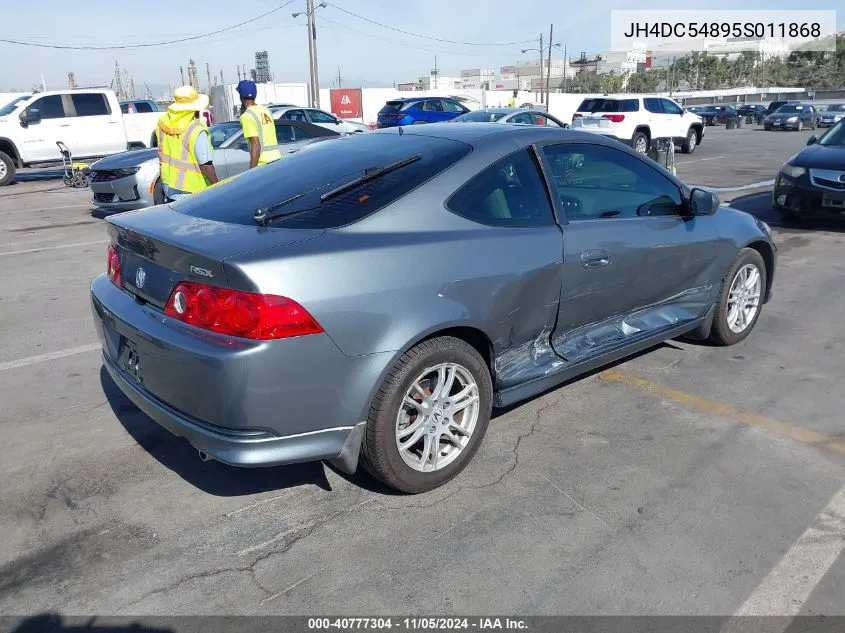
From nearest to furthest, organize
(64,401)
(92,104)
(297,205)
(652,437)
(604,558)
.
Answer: (604,558), (297,205), (652,437), (64,401), (92,104)

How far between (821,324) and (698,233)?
75.9 inches

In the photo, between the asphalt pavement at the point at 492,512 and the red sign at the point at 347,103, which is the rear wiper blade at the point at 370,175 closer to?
the asphalt pavement at the point at 492,512

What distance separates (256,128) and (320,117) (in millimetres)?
9713

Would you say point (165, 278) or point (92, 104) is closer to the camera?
point (165, 278)

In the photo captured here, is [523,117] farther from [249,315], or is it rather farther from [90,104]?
[249,315]

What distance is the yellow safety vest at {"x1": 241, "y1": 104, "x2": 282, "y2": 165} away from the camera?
704cm

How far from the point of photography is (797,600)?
2543 millimetres

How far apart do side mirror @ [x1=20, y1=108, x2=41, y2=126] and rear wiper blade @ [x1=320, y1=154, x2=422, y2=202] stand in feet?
51.3

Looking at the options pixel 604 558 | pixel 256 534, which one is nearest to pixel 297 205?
pixel 256 534

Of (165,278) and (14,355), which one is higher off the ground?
(165,278)

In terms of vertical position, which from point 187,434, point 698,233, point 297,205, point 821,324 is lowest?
point 821,324

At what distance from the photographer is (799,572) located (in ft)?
8.81

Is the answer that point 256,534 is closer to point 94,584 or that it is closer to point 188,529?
point 188,529

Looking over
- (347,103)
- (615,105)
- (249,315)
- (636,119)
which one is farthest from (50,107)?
(347,103)
